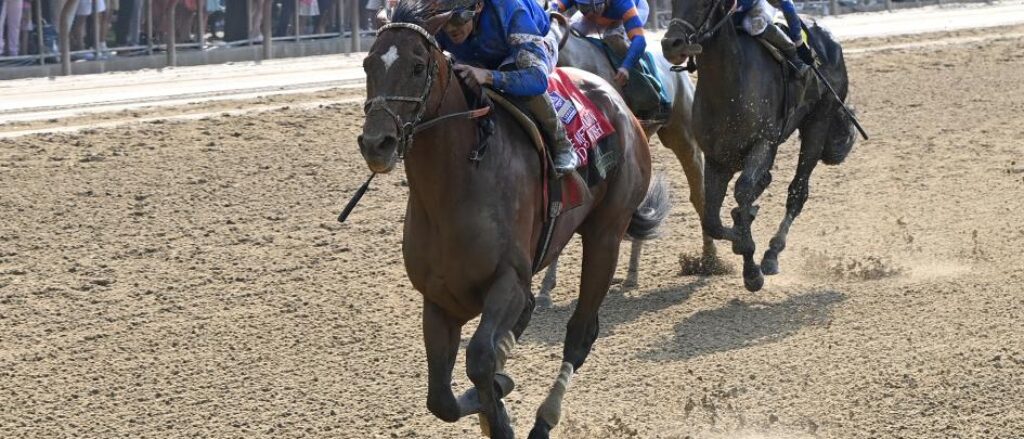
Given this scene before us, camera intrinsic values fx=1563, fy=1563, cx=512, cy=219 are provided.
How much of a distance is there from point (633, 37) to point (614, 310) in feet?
5.47

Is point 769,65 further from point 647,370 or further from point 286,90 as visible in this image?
point 286,90

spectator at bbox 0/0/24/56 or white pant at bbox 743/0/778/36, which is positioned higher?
white pant at bbox 743/0/778/36

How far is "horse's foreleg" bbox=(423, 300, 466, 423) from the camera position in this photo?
19.4ft

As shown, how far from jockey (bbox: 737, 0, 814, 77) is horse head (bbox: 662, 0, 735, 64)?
23 cm

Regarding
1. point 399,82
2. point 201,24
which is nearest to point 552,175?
point 399,82

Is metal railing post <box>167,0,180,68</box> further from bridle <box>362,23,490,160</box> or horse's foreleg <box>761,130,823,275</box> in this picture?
bridle <box>362,23,490,160</box>

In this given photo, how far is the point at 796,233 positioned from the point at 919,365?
373cm

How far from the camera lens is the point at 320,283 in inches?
370

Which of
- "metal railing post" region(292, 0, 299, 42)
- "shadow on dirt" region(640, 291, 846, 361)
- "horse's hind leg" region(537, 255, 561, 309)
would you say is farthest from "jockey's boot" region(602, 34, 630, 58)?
"metal railing post" region(292, 0, 299, 42)

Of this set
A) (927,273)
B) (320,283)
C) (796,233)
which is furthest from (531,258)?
(796,233)

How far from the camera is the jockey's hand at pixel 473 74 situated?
582 centimetres

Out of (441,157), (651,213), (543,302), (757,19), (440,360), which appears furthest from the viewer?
(757,19)

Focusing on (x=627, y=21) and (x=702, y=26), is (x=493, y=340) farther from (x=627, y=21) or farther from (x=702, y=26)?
(x=627, y=21)

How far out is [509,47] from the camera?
6148 millimetres
